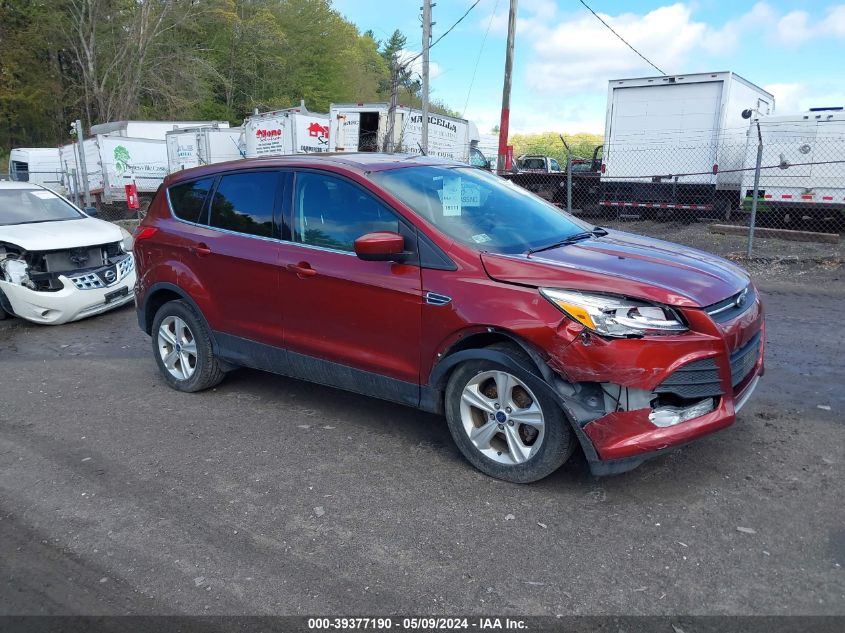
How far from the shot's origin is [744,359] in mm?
3572

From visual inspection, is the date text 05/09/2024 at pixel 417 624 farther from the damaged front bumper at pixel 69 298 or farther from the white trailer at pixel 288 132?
the white trailer at pixel 288 132

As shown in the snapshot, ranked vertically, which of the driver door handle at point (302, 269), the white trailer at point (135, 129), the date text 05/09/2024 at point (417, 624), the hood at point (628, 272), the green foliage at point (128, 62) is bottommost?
the date text 05/09/2024 at point (417, 624)

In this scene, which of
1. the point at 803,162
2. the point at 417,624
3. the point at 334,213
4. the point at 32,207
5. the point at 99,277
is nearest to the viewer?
the point at 417,624

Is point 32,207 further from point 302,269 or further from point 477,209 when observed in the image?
point 477,209

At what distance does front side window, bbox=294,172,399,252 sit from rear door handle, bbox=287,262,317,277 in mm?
154

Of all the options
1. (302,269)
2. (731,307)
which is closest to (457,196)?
(302,269)

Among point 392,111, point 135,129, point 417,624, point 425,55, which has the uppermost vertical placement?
point 425,55

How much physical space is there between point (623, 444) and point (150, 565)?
2279mm

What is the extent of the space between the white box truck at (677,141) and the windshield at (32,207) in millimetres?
11482

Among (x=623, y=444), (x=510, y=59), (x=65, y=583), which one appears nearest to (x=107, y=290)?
(x=65, y=583)

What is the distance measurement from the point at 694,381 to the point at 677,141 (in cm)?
1472

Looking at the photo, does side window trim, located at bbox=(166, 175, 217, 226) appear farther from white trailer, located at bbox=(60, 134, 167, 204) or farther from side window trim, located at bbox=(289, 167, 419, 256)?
white trailer, located at bbox=(60, 134, 167, 204)

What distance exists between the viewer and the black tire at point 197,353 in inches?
201

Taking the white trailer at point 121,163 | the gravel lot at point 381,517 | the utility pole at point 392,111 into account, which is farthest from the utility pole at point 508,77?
the gravel lot at point 381,517
